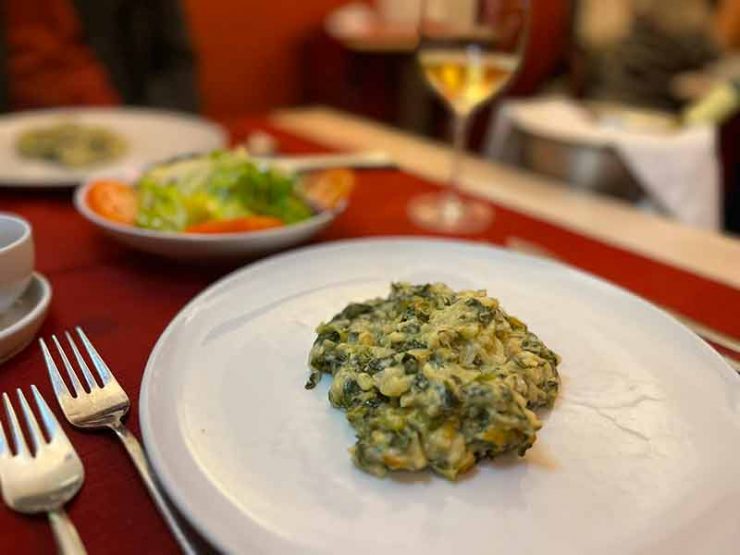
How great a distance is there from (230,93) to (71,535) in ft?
12.3

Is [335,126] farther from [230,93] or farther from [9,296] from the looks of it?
[230,93]

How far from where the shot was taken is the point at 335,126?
1.91 metres

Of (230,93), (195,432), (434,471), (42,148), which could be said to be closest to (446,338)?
(434,471)

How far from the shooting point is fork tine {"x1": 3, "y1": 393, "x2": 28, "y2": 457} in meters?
0.53

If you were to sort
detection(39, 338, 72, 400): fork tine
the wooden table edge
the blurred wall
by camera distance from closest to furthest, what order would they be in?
detection(39, 338, 72, 400): fork tine < the wooden table edge < the blurred wall

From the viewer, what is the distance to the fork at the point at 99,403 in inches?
21.8

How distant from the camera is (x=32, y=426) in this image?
562mm

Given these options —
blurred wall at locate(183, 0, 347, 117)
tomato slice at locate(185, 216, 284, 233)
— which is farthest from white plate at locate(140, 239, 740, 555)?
blurred wall at locate(183, 0, 347, 117)

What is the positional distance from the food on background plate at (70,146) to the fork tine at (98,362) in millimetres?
696

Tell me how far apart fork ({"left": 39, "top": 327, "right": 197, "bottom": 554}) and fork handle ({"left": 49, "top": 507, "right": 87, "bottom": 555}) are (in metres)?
0.06

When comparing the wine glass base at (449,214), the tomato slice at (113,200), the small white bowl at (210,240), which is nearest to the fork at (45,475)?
the small white bowl at (210,240)

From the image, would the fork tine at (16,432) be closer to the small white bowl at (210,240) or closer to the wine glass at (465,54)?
the small white bowl at (210,240)

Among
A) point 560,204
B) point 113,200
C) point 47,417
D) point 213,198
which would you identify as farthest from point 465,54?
point 47,417

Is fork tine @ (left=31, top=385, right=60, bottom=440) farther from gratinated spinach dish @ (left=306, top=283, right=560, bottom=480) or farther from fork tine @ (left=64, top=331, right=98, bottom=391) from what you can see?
gratinated spinach dish @ (left=306, top=283, right=560, bottom=480)
